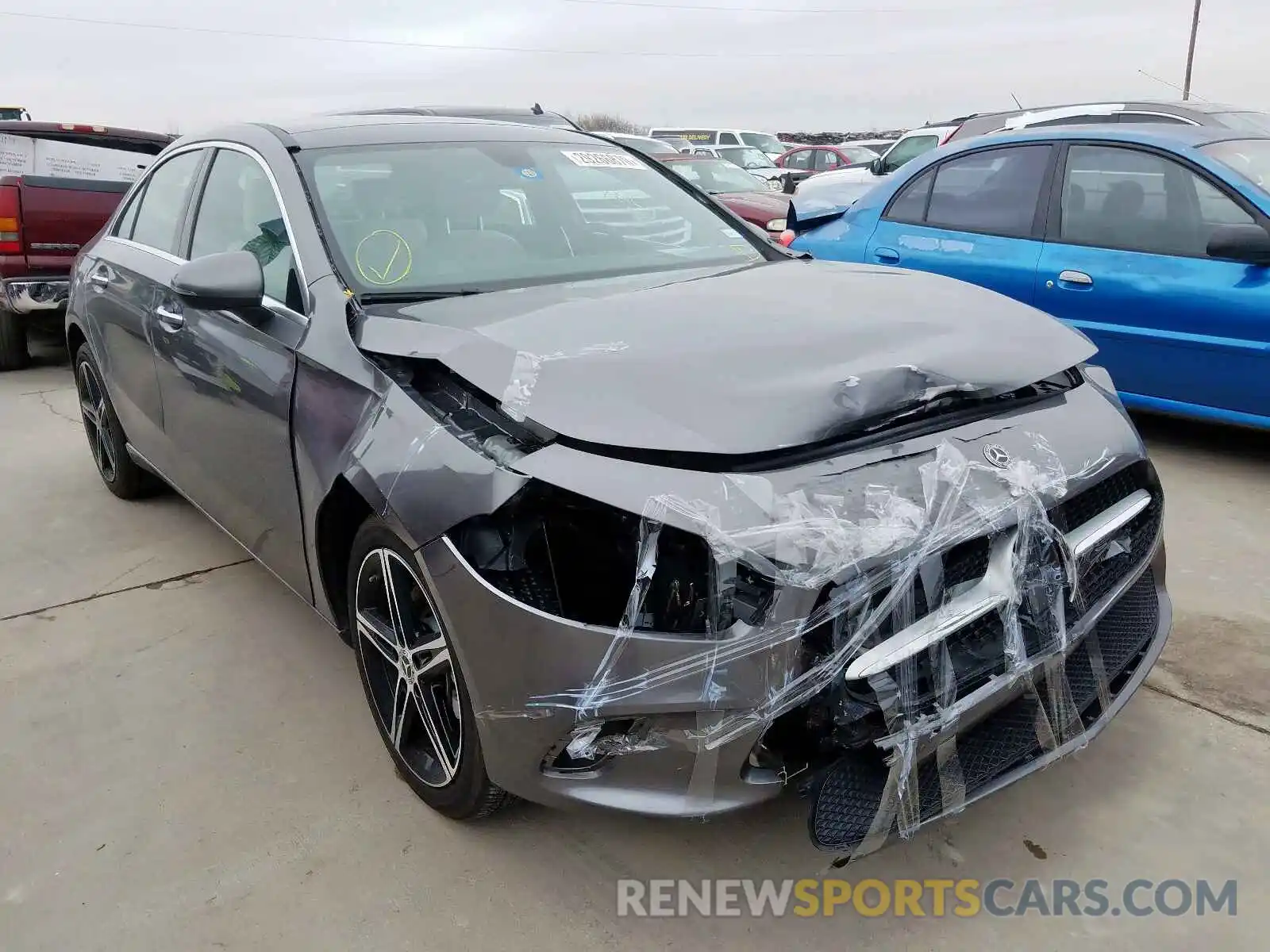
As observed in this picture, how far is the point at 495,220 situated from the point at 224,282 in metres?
0.79

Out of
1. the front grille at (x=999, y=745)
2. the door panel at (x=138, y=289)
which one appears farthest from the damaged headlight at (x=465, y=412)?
the door panel at (x=138, y=289)

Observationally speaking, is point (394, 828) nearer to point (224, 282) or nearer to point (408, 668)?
point (408, 668)

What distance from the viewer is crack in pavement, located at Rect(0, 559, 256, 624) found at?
3.54m

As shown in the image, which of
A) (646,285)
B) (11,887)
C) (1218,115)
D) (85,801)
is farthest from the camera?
(1218,115)

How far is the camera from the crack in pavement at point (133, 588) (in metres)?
3.54

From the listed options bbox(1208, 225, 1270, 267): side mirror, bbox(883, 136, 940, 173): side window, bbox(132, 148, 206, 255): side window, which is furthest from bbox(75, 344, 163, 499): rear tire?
bbox(883, 136, 940, 173): side window

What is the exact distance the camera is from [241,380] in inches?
112

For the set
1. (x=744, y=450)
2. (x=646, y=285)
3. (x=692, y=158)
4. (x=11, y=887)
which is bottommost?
(x=11, y=887)

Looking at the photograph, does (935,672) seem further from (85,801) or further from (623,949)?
(85,801)

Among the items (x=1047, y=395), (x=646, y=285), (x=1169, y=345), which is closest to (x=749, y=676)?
(x=1047, y=395)

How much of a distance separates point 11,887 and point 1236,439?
5214 millimetres

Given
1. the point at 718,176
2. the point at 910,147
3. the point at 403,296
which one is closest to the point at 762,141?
the point at 910,147

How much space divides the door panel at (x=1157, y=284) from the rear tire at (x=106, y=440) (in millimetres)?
4300

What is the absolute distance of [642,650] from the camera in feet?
5.90
